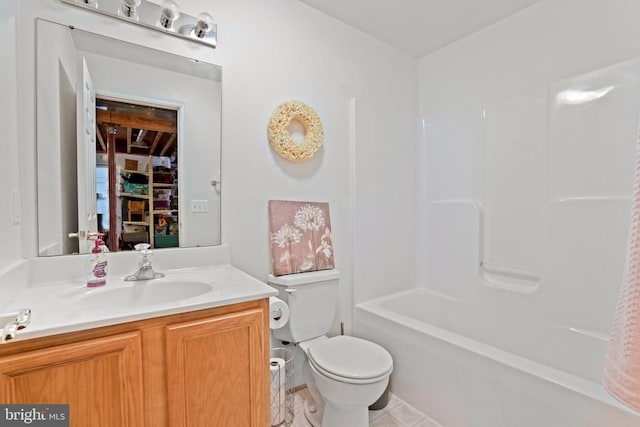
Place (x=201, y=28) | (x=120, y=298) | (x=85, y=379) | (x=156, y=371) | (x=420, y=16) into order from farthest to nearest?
(x=420, y=16) → (x=201, y=28) → (x=120, y=298) → (x=156, y=371) → (x=85, y=379)

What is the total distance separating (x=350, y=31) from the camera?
218 centimetres

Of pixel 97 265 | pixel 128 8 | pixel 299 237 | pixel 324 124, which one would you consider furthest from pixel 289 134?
pixel 97 265

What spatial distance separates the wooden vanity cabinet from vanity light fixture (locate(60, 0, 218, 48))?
1353mm

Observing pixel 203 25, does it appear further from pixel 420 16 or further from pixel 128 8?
pixel 420 16

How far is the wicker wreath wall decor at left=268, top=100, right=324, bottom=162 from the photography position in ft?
5.95

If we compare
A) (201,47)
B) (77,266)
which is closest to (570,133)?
(201,47)

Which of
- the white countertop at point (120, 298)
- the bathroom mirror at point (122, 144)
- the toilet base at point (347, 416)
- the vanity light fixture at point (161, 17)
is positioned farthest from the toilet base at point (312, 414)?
the vanity light fixture at point (161, 17)

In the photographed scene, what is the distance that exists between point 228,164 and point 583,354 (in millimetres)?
2275

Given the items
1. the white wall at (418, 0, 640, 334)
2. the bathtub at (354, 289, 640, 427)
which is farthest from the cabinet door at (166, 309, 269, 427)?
the white wall at (418, 0, 640, 334)

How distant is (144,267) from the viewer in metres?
1.34

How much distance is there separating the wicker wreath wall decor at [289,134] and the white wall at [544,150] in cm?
113

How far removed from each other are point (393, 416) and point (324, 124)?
1839mm

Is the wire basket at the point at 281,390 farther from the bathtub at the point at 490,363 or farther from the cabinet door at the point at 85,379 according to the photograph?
the cabinet door at the point at 85,379

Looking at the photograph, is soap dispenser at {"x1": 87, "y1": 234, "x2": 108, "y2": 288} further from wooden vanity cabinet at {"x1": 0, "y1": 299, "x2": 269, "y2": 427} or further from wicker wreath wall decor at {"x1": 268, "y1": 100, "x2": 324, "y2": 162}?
wicker wreath wall decor at {"x1": 268, "y1": 100, "x2": 324, "y2": 162}
